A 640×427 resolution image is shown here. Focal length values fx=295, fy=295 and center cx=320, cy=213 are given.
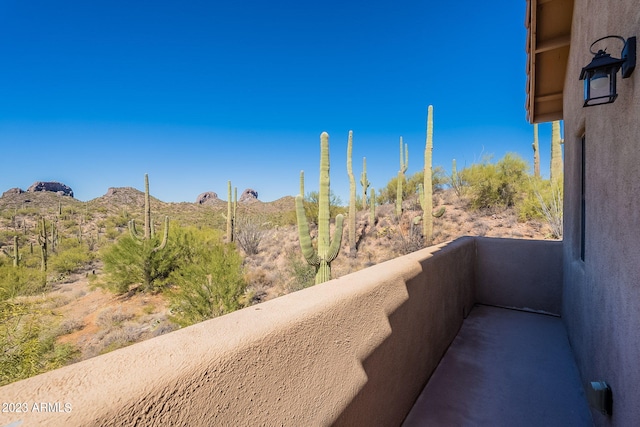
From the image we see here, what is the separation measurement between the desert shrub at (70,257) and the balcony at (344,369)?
18680 millimetres

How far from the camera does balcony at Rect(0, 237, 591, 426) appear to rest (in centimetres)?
74

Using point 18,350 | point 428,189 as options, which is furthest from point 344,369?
point 428,189

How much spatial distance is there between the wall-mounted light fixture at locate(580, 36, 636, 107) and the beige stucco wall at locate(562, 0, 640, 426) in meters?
0.04

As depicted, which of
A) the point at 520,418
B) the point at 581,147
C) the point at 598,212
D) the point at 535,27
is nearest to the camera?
the point at 598,212

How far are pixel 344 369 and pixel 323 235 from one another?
6.23m

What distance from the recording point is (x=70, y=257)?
15.9 m

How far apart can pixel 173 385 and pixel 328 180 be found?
730cm

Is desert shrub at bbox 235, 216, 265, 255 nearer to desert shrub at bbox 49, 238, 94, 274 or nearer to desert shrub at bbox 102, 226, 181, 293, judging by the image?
desert shrub at bbox 102, 226, 181, 293

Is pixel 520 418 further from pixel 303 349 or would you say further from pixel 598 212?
pixel 303 349

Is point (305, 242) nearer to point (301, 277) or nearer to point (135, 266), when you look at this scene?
point (301, 277)

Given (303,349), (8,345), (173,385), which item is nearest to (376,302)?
(303,349)

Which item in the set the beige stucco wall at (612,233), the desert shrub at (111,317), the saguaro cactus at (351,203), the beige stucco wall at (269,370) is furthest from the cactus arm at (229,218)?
the beige stucco wall at (612,233)

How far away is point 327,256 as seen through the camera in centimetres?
748

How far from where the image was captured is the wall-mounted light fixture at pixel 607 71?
1.54 m
